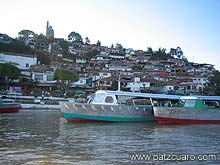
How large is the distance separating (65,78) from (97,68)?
25.1 meters

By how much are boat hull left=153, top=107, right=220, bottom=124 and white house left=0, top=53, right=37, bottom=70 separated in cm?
4945

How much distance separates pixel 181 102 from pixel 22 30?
84.4 meters

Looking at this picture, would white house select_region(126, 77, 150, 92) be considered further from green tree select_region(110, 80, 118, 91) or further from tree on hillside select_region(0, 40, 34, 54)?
tree on hillside select_region(0, 40, 34, 54)

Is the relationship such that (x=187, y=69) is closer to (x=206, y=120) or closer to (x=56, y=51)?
(x=56, y=51)

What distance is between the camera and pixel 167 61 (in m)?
95.7

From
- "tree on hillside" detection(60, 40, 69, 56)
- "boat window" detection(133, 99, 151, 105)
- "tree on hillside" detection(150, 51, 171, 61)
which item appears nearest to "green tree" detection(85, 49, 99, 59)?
"tree on hillside" detection(60, 40, 69, 56)

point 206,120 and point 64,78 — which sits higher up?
point 64,78

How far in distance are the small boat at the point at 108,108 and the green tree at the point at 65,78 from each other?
32740mm

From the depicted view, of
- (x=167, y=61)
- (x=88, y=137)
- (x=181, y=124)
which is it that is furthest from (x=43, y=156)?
(x=167, y=61)

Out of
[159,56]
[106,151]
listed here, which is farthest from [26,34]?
[106,151]

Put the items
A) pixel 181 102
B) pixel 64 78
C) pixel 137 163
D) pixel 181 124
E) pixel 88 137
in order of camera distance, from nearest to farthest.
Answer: pixel 137 163 → pixel 88 137 → pixel 181 124 → pixel 181 102 → pixel 64 78

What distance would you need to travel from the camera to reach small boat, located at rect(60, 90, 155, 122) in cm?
2320

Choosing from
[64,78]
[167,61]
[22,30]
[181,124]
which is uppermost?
[22,30]

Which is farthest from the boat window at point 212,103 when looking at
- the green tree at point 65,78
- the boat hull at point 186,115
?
the green tree at point 65,78
